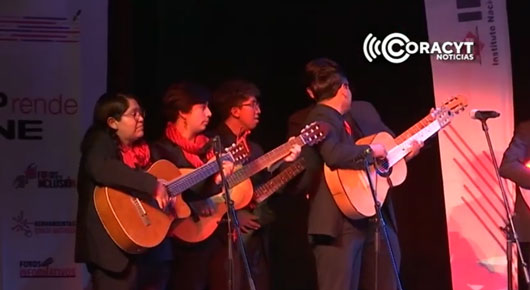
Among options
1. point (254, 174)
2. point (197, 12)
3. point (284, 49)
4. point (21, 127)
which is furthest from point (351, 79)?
point (21, 127)

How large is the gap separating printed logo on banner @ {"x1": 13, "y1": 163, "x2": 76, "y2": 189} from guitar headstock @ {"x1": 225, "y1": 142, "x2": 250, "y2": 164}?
127 centimetres

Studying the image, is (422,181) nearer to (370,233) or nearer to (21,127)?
(370,233)

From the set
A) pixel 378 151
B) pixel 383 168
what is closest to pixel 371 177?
Answer: pixel 383 168

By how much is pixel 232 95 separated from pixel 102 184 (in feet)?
3.86

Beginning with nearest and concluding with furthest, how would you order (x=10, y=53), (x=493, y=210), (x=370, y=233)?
(x=370, y=233), (x=10, y=53), (x=493, y=210)

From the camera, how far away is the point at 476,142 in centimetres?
666

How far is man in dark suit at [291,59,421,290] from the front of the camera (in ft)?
16.9

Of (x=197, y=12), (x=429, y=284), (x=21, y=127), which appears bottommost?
(x=429, y=284)

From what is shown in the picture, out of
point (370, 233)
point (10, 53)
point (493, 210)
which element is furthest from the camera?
point (493, 210)

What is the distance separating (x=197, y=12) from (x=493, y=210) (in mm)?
2538

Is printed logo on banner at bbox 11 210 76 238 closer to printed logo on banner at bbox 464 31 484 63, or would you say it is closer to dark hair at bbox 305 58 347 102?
dark hair at bbox 305 58 347 102

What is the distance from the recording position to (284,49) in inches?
274

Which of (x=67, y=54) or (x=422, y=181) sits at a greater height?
(x=67, y=54)

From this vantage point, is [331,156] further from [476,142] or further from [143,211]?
[476,142]
